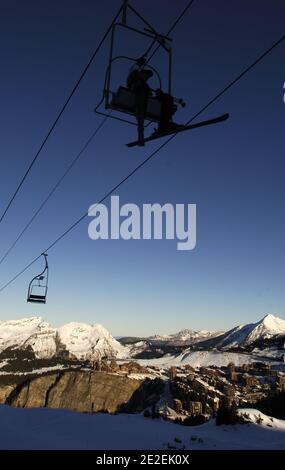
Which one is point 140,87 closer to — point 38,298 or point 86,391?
point 38,298

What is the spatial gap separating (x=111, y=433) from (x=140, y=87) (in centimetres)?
1268

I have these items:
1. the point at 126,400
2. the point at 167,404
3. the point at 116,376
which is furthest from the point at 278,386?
the point at 116,376

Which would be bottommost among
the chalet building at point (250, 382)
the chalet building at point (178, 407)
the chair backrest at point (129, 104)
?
the chalet building at point (178, 407)

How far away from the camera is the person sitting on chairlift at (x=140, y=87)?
8867 mm

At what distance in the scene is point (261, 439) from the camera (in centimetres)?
1764

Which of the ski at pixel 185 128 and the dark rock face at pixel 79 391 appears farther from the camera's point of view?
the dark rock face at pixel 79 391

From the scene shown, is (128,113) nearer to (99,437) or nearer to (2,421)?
(99,437)

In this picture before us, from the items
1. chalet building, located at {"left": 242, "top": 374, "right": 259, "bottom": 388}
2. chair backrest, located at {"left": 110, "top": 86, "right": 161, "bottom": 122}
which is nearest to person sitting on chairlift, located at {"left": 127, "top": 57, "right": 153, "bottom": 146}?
chair backrest, located at {"left": 110, "top": 86, "right": 161, "bottom": 122}

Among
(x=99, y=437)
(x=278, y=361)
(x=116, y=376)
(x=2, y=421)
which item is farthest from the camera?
(x=278, y=361)

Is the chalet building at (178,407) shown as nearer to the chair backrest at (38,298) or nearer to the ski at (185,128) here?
the chair backrest at (38,298)

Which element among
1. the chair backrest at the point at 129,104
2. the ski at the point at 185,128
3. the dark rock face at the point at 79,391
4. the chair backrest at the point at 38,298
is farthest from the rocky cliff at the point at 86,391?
the ski at the point at 185,128

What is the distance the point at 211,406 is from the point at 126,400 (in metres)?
50.2

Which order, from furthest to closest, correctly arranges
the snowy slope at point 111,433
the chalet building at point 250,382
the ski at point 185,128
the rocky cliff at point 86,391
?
the rocky cliff at point 86,391, the chalet building at point 250,382, the snowy slope at point 111,433, the ski at point 185,128

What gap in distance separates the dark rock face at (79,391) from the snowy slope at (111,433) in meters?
120
